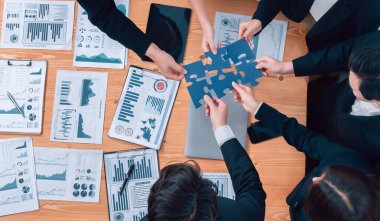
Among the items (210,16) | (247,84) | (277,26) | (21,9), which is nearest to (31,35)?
(21,9)

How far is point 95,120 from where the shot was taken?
135cm

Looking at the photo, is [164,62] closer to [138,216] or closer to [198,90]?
[198,90]

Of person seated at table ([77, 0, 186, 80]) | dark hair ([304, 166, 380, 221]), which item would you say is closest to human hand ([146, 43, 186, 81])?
person seated at table ([77, 0, 186, 80])

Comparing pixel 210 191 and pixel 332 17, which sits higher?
pixel 332 17

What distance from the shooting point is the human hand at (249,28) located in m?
1.32

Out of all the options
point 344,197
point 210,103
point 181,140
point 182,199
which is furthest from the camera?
point 181,140

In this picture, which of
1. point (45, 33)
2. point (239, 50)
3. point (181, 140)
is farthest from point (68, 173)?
point (239, 50)

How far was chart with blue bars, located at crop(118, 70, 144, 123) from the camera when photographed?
1354mm

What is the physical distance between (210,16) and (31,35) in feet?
2.12

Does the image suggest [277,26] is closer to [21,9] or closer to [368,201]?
[368,201]

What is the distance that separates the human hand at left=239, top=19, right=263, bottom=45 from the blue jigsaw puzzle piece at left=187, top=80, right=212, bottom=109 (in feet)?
0.75

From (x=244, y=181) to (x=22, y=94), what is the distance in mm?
Answer: 820

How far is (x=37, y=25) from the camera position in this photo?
139 cm

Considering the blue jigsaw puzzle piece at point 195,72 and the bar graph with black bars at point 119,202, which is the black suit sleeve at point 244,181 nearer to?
the blue jigsaw puzzle piece at point 195,72
